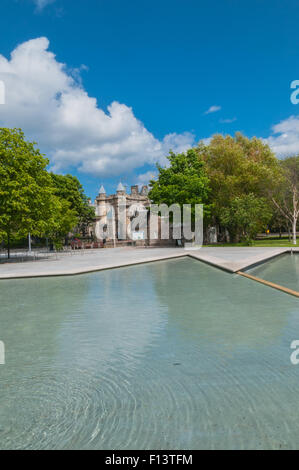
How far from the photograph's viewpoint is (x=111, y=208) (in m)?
81.3

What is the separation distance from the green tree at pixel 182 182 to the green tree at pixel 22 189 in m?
17.6

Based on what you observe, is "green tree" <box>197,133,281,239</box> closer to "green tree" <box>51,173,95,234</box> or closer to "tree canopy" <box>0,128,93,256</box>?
"green tree" <box>51,173,95,234</box>

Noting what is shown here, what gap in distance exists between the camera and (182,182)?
39.8 meters

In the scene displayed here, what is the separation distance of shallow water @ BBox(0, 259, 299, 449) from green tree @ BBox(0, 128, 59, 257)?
1595 cm

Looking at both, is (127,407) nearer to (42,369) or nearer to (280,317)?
(42,369)

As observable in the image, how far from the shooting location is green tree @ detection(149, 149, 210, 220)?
3906 cm

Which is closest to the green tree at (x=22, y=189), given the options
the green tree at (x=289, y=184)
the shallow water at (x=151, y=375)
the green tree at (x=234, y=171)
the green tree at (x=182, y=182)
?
the shallow water at (x=151, y=375)

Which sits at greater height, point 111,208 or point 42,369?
point 111,208

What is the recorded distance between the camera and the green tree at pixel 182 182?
39062 millimetres

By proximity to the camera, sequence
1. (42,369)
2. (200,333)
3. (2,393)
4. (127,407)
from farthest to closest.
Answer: (200,333) < (42,369) < (2,393) < (127,407)

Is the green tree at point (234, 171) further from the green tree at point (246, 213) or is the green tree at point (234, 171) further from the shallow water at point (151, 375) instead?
the shallow water at point (151, 375)

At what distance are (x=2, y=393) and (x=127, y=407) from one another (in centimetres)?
159

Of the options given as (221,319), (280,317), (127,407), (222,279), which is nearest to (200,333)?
(221,319)

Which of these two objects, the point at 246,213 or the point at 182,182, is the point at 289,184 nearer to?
the point at 246,213
